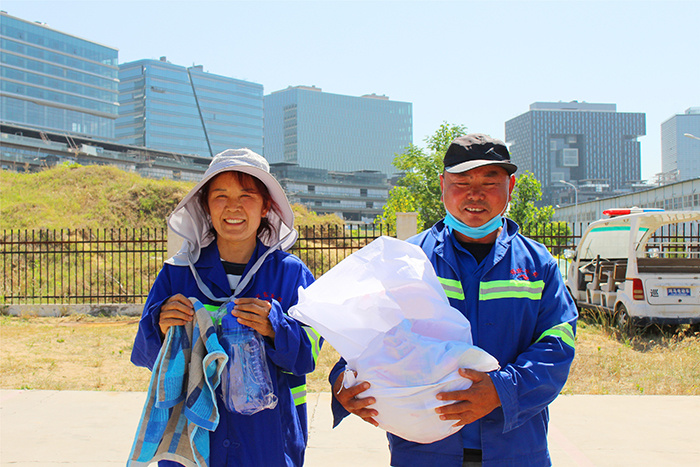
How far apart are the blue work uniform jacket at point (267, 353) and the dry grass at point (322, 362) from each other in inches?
160

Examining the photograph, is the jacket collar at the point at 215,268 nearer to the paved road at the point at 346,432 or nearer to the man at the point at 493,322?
the man at the point at 493,322

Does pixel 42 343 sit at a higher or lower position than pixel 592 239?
lower

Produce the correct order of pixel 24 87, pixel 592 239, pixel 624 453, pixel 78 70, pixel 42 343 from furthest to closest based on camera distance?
pixel 78 70, pixel 24 87, pixel 592 239, pixel 42 343, pixel 624 453

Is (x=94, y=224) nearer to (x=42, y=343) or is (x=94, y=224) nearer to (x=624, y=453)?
(x=42, y=343)

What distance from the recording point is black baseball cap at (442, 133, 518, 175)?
194cm

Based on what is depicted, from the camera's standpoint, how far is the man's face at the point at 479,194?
6.59 feet

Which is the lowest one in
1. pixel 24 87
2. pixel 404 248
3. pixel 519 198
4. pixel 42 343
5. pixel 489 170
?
pixel 42 343

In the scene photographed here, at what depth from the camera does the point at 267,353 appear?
1.96 metres

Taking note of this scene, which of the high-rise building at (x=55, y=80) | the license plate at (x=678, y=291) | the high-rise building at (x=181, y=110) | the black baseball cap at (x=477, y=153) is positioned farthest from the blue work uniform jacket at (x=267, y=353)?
the high-rise building at (x=181, y=110)

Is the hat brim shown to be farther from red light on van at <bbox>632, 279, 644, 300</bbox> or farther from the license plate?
the license plate

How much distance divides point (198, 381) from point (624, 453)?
11.4 feet

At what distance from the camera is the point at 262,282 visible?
2.13 m

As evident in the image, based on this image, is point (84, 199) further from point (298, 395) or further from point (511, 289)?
point (511, 289)

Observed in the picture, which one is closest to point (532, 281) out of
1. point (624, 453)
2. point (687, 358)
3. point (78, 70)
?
point (624, 453)
